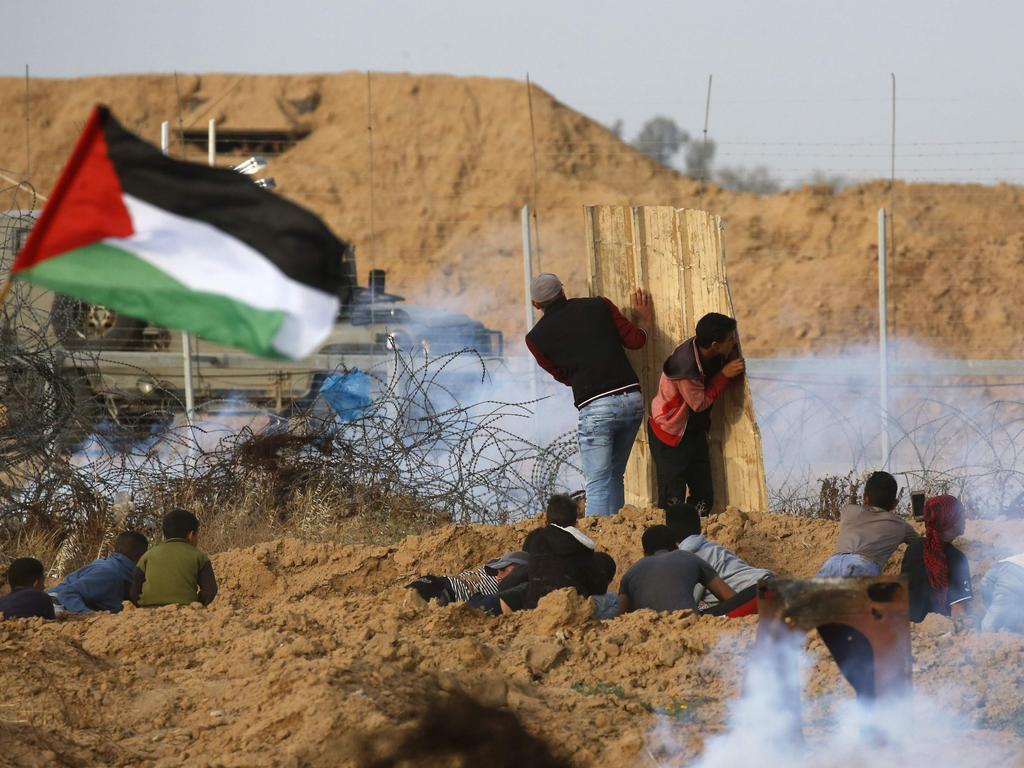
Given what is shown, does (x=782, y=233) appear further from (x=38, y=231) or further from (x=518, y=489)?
(x=38, y=231)

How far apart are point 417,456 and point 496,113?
101 feet

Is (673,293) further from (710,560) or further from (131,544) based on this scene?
(131,544)

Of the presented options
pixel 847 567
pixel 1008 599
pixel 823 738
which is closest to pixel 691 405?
pixel 847 567

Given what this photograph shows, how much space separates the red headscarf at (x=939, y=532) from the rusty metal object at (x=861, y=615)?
9.12 ft

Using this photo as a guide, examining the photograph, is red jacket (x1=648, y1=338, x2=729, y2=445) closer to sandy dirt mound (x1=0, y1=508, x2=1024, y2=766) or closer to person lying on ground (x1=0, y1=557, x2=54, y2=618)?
sandy dirt mound (x1=0, y1=508, x2=1024, y2=766)

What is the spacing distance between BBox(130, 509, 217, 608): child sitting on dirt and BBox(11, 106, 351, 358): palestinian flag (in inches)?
134

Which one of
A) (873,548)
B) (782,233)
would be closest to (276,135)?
(782,233)

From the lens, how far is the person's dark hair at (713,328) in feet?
28.0

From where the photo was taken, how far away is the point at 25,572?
740 centimetres

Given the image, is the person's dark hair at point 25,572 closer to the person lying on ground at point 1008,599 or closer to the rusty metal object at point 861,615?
the rusty metal object at point 861,615

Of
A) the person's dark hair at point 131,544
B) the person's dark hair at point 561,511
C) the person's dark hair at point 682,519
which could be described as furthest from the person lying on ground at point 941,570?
the person's dark hair at point 131,544

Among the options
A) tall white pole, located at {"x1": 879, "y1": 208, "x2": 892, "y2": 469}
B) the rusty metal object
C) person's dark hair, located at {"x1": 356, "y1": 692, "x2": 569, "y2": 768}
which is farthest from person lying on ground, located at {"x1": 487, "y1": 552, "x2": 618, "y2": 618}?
tall white pole, located at {"x1": 879, "y1": 208, "x2": 892, "y2": 469}

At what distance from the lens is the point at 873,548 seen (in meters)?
7.76

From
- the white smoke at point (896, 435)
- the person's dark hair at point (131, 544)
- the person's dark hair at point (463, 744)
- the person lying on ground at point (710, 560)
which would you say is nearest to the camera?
the person's dark hair at point (463, 744)
